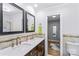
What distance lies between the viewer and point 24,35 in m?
1.36

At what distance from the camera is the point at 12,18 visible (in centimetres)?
127

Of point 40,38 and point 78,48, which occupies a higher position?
point 40,38

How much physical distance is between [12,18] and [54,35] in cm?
68

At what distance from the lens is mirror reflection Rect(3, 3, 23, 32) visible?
1.20 metres

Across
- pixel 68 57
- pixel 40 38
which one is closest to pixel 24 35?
pixel 40 38

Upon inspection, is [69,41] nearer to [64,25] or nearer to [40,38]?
[64,25]

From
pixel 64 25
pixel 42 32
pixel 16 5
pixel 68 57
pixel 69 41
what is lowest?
pixel 68 57

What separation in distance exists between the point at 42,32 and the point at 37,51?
310 millimetres

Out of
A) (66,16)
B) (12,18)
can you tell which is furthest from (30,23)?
(66,16)

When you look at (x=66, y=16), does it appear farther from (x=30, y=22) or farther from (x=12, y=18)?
(x=12, y=18)

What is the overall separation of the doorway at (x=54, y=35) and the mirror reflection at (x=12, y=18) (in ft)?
1.53

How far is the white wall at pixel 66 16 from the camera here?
127 cm

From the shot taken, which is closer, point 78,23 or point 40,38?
point 78,23

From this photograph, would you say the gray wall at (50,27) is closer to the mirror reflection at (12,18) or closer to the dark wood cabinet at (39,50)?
the dark wood cabinet at (39,50)
